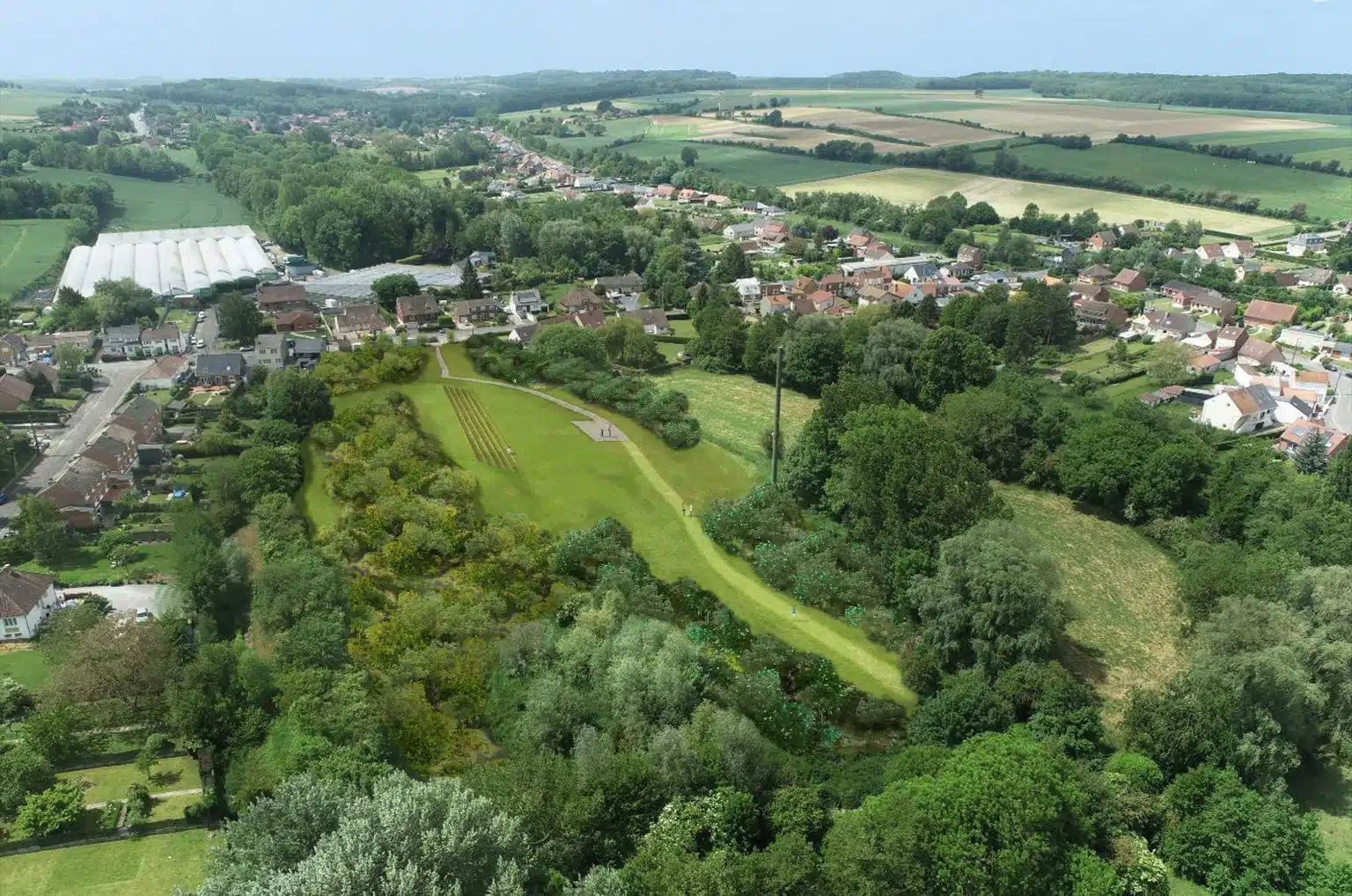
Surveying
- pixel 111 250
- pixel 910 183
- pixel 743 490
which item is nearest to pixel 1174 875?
pixel 743 490

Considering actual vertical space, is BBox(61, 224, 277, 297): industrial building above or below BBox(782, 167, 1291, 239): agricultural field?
below

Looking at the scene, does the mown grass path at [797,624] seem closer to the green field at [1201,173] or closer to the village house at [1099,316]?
the village house at [1099,316]

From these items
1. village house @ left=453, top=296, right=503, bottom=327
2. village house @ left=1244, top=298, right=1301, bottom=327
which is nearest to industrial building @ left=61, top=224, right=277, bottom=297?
village house @ left=453, top=296, right=503, bottom=327

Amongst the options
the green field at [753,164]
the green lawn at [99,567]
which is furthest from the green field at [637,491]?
the green field at [753,164]

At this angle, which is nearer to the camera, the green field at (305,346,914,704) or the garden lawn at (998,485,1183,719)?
the garden lawn at (998,485,1183,719)

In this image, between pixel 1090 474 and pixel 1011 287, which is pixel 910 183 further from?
pixel 1090 474

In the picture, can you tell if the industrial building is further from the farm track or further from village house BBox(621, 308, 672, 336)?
the farm track
